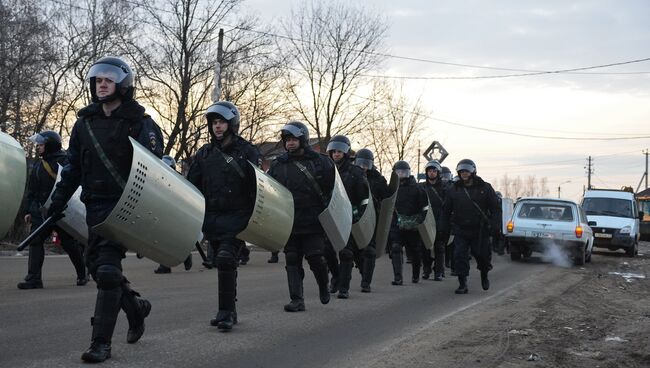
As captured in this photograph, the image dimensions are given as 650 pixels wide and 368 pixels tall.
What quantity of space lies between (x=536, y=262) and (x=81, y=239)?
46.5 ft

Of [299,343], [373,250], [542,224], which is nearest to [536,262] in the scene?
[542,224]

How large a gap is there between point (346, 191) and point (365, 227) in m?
0.53

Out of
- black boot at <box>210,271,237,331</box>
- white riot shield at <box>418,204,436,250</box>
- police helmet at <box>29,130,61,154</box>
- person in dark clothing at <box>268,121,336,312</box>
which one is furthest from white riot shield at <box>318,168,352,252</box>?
white riot shield at <box>418,204,436,250</box>

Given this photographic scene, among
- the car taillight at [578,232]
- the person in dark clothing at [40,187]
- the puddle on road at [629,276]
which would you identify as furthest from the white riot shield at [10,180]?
the car taillight at [578,232]

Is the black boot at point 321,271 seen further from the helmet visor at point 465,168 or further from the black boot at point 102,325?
the helmet visor at point 465,168

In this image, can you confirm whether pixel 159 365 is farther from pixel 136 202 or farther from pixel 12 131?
pixel 12 131

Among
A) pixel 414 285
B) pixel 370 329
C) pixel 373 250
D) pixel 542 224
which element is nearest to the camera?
pixel 370 329

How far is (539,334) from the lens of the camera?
7.60 meters

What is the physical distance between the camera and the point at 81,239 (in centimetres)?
886

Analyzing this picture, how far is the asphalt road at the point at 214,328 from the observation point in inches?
229

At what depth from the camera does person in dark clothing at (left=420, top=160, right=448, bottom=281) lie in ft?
45.8

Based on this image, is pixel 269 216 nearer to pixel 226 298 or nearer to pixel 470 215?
pixel 226 298

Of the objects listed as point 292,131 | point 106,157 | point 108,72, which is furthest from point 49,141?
point 106,157

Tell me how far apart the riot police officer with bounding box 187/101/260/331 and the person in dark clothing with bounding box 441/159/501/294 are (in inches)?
215
